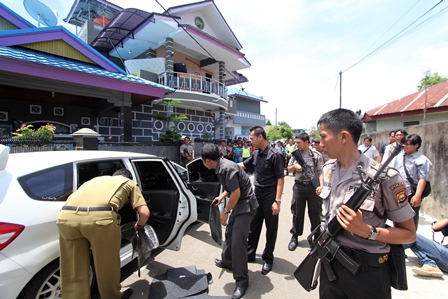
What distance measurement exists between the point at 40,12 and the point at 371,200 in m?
12.9

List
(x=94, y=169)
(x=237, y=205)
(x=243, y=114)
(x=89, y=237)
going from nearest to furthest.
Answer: (x=89, y=237) < (x=237, y=205) < (x=94, y=169) < (x=243, y=114)

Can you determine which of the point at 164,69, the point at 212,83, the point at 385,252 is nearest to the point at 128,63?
the point at 164,69

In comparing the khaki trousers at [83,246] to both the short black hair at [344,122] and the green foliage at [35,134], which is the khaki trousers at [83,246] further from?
the green foliage at [35,134]

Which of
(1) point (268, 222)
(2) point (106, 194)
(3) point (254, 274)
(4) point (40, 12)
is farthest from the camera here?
(4) point (40, 12)

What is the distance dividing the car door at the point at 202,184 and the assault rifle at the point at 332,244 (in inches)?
96.4

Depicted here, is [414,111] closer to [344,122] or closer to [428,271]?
[428,271]

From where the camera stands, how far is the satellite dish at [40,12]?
29.6 feet

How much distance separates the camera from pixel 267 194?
3012 millimetres

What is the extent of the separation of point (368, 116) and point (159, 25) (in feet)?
43.8

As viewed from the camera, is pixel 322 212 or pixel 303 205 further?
pixel 303 205

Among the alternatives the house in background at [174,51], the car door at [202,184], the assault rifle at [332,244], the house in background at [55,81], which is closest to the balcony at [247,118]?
the house in background at [174,51]

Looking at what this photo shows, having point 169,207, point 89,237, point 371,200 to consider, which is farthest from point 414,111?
point 89,237

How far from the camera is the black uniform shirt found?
9.85 feet

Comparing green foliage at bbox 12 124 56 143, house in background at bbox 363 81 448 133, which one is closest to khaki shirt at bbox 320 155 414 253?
green foliage at bbox 12 124 56 143
